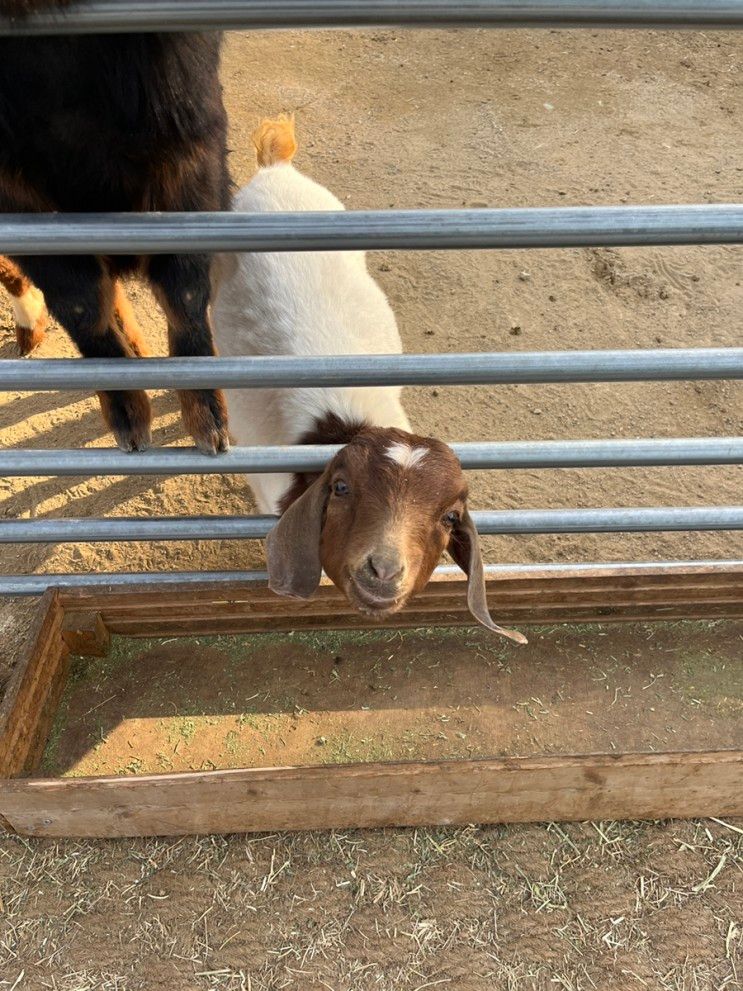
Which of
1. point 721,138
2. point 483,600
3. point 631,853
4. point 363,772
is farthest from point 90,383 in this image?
point 721,138

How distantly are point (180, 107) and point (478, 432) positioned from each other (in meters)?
2.31

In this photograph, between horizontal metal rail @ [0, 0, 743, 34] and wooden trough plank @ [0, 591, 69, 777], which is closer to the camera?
horizontal metal rail @ [0, 0, 743, 34]

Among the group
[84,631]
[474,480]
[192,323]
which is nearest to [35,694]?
[84,631]

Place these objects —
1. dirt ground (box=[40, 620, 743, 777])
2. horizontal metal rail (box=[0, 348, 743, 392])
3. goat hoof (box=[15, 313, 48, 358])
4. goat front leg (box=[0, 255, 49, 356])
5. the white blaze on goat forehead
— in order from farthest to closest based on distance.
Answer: goat hoof (box=[15, 313, 48, 358]) → goat front leg (box=[0, 255, 49, 356]) → dirt ground (box=[40, 620, 743, 777]) → the white blaze on goat forehead → horizontal metal rail (box=[0, 348, 743, 392])

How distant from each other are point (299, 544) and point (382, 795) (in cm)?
78

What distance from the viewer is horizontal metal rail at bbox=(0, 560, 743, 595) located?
2.47 meters

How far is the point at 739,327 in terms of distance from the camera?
407 centimetres

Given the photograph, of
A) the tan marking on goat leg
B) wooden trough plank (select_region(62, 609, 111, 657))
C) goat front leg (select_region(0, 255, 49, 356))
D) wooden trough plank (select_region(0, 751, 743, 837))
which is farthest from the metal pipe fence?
goat front leg (select_region(0, 255, 49, 356))

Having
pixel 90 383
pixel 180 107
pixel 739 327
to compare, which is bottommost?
pixel 739 327

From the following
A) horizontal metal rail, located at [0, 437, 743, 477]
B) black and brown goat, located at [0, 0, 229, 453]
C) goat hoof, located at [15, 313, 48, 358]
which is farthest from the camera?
goat hoof, located at [15, 313, 48, 358]

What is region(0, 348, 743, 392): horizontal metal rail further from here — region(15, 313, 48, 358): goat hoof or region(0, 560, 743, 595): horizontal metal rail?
region(15, 313, 48, 358): goat hoof

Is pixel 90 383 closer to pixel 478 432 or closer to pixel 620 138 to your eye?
pixel 478 432

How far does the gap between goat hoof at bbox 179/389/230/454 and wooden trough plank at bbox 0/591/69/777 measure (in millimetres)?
875

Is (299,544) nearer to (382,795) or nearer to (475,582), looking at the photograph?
(475,582)
